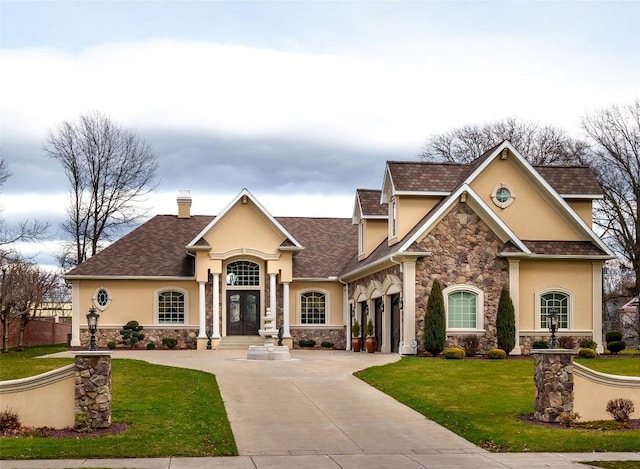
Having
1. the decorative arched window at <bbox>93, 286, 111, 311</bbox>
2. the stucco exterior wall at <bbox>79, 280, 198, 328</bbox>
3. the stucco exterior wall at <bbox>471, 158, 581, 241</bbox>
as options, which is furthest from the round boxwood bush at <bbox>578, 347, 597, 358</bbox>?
the decorative arched window at <bbox>93, 286, 111, 311</bbox>

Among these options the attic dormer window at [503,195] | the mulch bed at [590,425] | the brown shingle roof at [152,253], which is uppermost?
the attic dormer window at [503,195]

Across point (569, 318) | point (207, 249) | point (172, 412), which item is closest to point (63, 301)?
point (207, 249)

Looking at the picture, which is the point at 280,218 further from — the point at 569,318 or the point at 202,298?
the point at 569,318

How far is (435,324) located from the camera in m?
28.0

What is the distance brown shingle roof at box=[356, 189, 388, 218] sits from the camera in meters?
35.6

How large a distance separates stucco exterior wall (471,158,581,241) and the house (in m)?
0.04

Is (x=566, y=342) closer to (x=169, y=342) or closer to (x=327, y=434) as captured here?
(x=169, y=342)

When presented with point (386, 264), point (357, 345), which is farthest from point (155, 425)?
point (357, 345)

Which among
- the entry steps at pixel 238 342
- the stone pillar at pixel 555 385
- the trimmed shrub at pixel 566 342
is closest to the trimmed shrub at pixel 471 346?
the trimmed shrub at pixel 566 342

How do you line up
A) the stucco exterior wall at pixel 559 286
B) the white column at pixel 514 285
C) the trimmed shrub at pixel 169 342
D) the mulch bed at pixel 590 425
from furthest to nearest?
the trimmed shrub at pixel 169 342 < the stucco exterior wall at pixel 559 286 < the white column at pixel 514 285 < the mulch bed at pixel 590 425

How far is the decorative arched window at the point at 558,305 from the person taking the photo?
3102cm

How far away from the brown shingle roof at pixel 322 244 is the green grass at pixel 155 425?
17.4 meters

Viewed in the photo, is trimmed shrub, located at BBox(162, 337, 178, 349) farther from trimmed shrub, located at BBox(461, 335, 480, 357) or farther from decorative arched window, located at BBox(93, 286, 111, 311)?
trimmed shrub, located at BBox(461, 335, 480, 357)

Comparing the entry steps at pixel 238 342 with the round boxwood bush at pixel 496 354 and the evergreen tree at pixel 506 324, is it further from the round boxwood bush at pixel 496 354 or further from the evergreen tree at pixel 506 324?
the round boxwood bush at pixel 496 354
